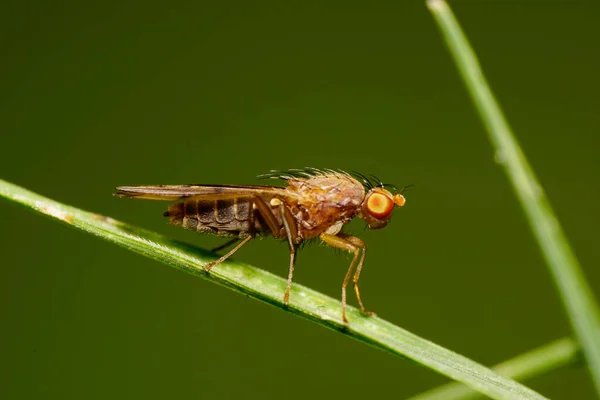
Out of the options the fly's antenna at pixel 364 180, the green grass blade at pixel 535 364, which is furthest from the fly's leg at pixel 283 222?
the green grass blade at pixel 535 364

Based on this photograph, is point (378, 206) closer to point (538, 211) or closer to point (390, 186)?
point (390, 186)

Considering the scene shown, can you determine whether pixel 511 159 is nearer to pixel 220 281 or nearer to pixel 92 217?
pixel 220 281

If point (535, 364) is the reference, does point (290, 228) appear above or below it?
above

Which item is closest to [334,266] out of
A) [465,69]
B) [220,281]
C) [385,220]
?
[385,220]

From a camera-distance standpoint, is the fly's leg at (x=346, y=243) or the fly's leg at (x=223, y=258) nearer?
the fly's leg at (x=223, y=258)

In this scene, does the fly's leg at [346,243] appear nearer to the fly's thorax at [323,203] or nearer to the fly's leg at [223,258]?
the fly's thorax at [323,203]

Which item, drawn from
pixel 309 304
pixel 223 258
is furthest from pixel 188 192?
pixel 309 304

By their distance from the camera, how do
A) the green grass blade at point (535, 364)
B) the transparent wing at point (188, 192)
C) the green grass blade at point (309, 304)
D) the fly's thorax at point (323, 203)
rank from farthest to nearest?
the fly's thorax at point (323, 203)
the transparent wing at point (188, 192)
the green grass blade at point (535, 364)
the green grass blade at point (309, 304)
